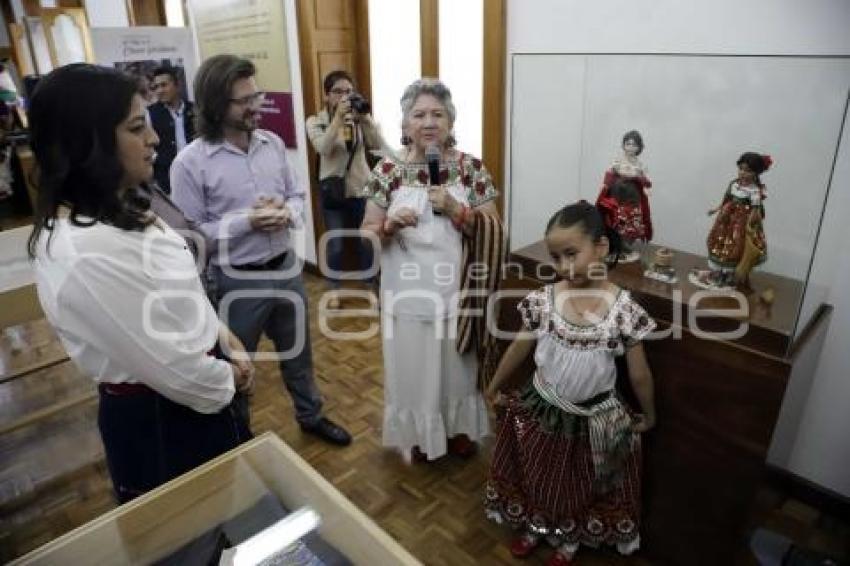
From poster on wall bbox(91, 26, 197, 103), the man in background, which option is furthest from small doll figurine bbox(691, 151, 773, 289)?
poster on wall bbox(91, 26, 197, 103)

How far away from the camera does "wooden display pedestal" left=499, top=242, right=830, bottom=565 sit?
1481 mm

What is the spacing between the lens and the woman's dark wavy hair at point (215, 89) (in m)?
1.89

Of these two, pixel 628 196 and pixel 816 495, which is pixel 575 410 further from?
pixel 816 495

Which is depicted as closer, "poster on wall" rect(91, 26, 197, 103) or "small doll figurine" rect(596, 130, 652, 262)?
"small doll figurine" rect(596, 130, 652, 262)

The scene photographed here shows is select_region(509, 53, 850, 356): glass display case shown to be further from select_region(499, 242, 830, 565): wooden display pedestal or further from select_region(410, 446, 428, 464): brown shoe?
select_region(410, 446, 428, 464): brown shoe

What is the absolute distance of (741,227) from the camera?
1.61m

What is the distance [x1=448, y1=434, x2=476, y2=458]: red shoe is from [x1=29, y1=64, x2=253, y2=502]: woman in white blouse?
1.34 meters

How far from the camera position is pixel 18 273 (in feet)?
7.68

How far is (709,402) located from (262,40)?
147 inches

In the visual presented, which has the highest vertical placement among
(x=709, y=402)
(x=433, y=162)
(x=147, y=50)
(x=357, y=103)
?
(x=147, y=50)

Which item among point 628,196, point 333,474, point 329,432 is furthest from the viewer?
point 329,432

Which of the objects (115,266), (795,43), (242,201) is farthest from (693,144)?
(115,266)

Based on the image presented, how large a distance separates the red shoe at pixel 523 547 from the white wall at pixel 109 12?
733 centimetres

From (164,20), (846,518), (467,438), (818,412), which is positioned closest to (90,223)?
(467,438)
